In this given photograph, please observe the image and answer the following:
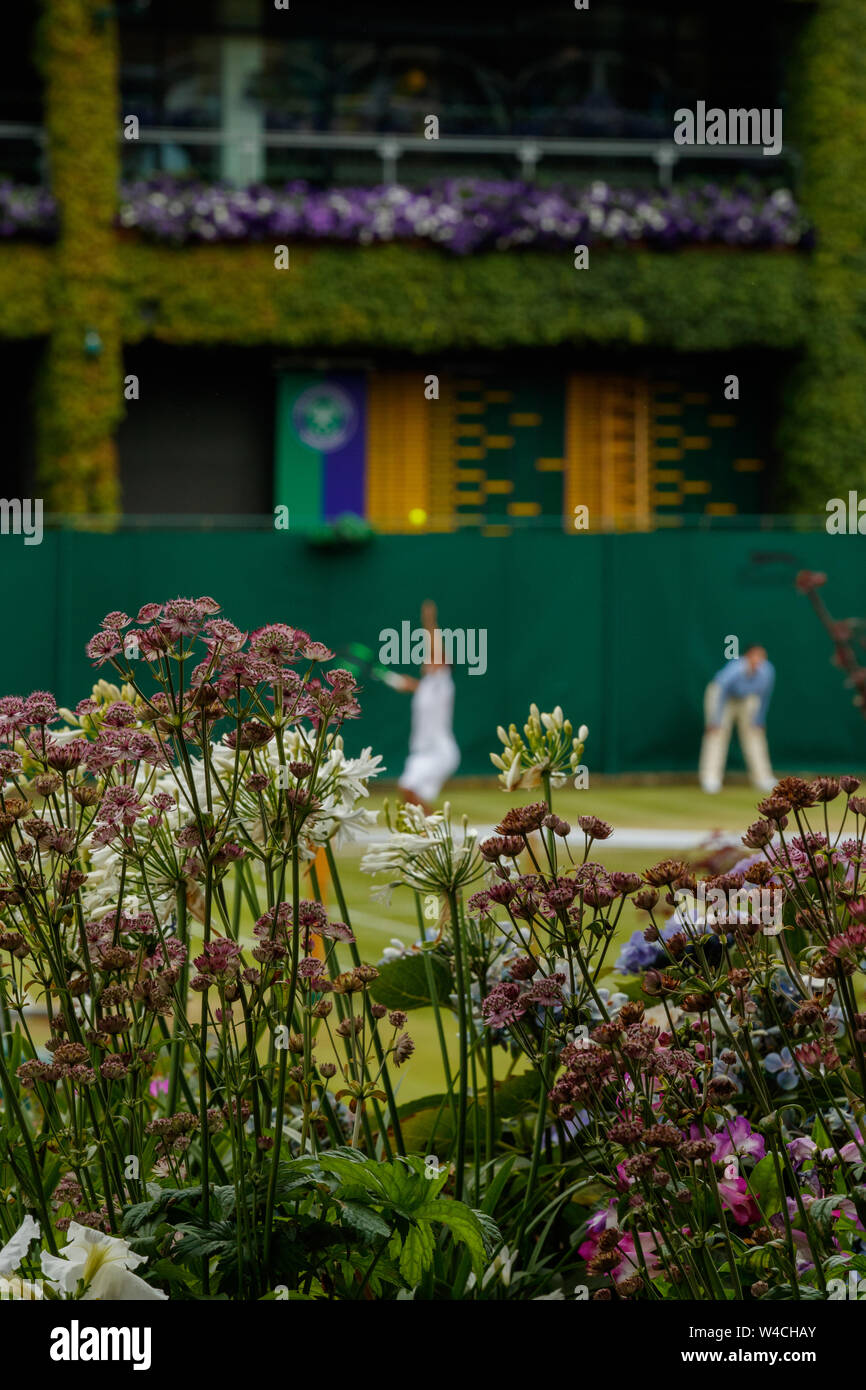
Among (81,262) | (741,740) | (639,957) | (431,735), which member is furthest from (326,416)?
(639,957)

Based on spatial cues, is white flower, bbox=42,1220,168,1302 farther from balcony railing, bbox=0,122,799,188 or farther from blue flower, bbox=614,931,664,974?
balcony railing, bbox=0,122,799,188

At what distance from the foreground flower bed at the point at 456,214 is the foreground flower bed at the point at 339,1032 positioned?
1809cm

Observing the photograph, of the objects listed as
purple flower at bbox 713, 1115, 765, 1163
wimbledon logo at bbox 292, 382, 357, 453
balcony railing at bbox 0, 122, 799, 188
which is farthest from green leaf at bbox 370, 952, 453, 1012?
balcony railing at bbox 0, 122, 799, 188

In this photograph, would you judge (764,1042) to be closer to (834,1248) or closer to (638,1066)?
(834,1248)

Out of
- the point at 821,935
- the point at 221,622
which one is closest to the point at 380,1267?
the point at 821,935

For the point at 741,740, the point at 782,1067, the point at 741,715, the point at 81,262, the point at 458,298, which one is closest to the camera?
the point at 782,1067

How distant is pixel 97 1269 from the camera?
4.29 ft

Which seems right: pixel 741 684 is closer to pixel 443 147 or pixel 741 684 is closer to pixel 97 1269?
pixel 443 147

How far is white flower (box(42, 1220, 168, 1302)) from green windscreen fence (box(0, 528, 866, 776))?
12.2 m

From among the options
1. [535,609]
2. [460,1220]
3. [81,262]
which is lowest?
[460,1220]

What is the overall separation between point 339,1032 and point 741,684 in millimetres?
12933

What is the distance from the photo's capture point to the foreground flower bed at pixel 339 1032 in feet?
4.58

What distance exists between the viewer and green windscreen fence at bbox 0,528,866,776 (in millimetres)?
13781

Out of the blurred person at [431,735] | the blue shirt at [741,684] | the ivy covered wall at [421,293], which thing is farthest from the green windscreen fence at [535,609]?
the ivy covered wall at [421,293]
